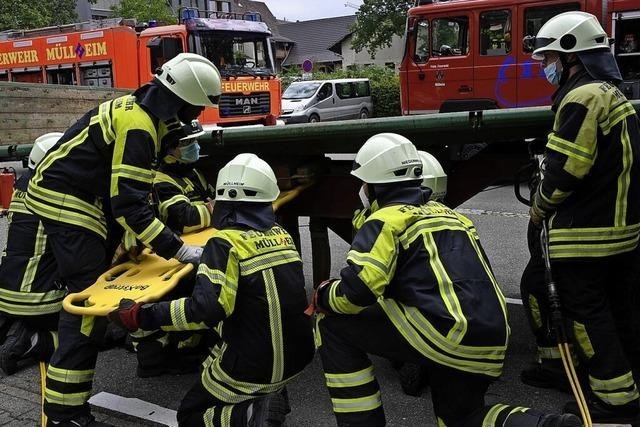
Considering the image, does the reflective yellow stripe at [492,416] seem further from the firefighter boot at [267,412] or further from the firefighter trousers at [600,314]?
the firefighter boot at [267,412]

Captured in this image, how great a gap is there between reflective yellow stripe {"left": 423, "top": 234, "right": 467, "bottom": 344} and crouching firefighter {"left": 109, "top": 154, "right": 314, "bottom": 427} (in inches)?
27.0

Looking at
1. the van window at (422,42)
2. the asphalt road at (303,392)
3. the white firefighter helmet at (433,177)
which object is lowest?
the asphalt road at (303,392)

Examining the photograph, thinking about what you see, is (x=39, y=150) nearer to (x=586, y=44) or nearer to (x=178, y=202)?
(x=178, y=202)

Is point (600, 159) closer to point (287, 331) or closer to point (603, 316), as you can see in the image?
point (603, 316)

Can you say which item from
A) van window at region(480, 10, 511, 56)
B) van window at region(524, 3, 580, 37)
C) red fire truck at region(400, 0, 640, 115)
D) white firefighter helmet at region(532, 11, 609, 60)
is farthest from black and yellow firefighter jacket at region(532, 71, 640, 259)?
van window at region(480, 10, 511, 56)

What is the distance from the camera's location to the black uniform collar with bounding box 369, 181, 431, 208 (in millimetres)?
2604

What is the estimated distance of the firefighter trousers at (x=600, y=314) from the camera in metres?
2.99

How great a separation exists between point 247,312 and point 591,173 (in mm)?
1635

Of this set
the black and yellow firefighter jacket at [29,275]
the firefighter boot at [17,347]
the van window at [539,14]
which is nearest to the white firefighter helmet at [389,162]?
the black and yellow firefighter jacket at [29,275]

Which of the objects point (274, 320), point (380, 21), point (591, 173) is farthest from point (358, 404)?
point (380, 21)

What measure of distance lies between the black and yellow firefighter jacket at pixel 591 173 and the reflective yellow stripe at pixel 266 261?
3.95ft

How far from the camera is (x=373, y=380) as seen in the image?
2.72 m

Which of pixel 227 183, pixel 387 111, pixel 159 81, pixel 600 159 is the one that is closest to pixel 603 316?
pixel 600 159

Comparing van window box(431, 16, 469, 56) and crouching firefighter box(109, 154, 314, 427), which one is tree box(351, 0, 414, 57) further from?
crouching firefighter box(109, 154, 314, 427)
